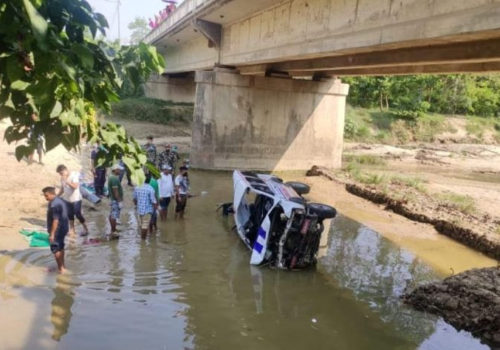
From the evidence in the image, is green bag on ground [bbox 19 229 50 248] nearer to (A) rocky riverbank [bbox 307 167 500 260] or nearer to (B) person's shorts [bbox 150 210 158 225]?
(B) person's shorts [bbox 150 210 158 225]

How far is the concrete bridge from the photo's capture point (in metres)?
8.88

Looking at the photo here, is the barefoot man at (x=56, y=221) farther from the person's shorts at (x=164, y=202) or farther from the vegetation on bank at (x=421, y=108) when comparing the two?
the vegetation on bank at (x=421, y=108)

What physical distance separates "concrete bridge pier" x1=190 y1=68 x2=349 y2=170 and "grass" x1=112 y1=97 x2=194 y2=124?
47.1 feet

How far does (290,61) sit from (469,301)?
39.4 feet

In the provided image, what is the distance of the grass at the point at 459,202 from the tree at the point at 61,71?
13775 millimetres

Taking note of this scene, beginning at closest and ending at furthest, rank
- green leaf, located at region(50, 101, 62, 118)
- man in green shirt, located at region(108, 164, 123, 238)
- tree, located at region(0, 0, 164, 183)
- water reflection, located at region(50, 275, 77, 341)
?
tree, located at region(0, 0, 164, 183) < green leaf, located at region(50, 101, 62, 118) < water reflection, located at region(50, 275, 77, 341) < man in green shirt, located at region(108, 164, 123, 238)

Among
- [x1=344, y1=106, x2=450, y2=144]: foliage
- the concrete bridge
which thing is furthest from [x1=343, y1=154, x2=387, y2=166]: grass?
[x1=344, y1=106, x2=450, y2=144]: foliage

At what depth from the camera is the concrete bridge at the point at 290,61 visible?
888 cm

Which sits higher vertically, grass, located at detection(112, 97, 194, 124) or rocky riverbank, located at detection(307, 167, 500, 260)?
grass, located at detection(112, 97, 194, 124)

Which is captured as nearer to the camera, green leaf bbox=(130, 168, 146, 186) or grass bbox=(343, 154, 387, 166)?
green leaf bbox=(130, 168, 146, 186)

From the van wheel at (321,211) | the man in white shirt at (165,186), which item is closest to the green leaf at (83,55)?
the van wheel at (321,211)

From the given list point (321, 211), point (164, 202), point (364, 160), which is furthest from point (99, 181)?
point (364, 160)

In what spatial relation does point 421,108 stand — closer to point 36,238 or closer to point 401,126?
point 401,126

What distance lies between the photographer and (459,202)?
1509 centimetres
